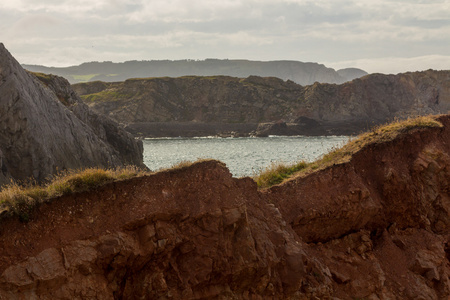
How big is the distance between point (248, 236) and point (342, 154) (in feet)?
21.6

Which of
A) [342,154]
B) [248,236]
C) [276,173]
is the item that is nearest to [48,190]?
[248,236]

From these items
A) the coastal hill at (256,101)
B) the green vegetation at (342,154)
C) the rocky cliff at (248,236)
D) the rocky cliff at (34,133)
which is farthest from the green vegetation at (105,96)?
the rocky cliff at (248,236)

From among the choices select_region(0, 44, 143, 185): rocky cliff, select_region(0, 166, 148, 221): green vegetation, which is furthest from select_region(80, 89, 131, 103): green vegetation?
select_region(0, 166, 148, 221): green vegetation

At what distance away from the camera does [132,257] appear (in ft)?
34.4

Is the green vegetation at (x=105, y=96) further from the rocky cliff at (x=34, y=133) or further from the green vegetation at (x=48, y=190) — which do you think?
the green vegetation at (x=48, y=190)

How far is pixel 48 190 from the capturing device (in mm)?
10461

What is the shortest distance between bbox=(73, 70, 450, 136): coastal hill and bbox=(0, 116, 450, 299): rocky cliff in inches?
4184

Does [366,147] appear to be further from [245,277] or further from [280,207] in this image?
[245,277]

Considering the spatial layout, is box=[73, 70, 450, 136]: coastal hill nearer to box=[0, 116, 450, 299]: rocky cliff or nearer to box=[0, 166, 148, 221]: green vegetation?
box=[0, 116, 450, 299]: rocky cliff

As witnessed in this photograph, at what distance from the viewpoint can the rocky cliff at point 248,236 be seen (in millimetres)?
9773

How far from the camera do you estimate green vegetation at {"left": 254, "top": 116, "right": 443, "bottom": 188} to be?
16.1m

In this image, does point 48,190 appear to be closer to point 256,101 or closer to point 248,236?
point 248,236

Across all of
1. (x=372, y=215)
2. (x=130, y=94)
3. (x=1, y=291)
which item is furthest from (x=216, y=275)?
(x=130, y=94)

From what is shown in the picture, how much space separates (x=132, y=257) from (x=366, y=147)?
9909 millimetres
